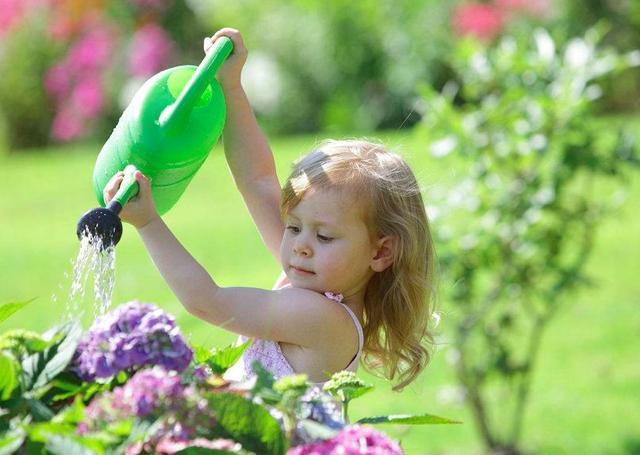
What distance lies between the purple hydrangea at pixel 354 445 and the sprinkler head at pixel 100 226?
0.56 metres

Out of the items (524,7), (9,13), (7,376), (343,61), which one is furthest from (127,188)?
(9,13)

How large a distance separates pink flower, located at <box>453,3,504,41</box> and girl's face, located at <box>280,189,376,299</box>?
10.3m

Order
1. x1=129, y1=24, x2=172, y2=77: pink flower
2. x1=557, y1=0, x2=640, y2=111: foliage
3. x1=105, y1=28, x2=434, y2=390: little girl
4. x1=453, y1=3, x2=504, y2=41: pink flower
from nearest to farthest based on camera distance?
x1=105, y1=28, x2=434, y2=390: little girl
x1=453, y1=3, x2=504, y2=41: pink flower
x1=557, y1=0, x2=640, y2=111: foliage
x1=129, y1=24, x2=172, y2=77: pink flower

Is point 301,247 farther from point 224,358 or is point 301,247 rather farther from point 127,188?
point 224,358

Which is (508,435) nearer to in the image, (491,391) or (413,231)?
(491,391)

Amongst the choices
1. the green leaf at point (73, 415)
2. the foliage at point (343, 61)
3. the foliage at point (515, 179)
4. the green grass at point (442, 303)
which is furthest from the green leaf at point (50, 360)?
the foliage at point (343, 61)

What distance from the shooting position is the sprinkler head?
1.88m

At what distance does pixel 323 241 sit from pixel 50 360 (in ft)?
2.83

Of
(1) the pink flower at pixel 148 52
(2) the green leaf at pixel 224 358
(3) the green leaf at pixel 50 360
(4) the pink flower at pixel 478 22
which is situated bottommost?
(4) the pink flower at pixel 478 22

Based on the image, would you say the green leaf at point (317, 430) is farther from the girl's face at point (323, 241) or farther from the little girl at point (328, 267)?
the girl's face at point (323, 241)

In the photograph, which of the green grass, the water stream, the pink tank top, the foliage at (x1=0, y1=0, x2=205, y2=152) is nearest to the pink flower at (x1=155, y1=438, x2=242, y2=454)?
the water stream

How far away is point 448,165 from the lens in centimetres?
488

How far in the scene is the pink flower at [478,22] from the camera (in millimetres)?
12656

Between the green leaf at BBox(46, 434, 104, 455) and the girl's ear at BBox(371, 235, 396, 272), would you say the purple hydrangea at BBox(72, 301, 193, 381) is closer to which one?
the green leaf at BBox(46, 434, 104, 455)
